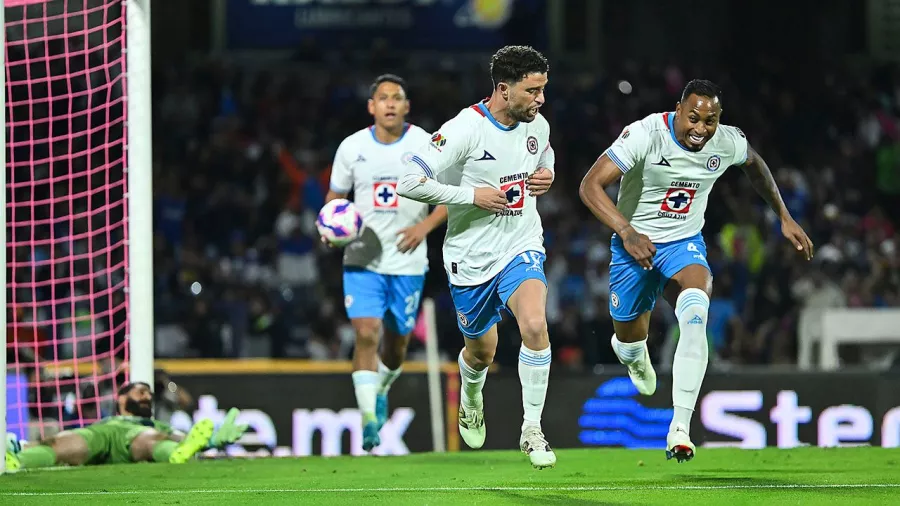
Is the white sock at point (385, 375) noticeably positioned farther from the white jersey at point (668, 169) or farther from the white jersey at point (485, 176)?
the white jersey at point (668, 169)

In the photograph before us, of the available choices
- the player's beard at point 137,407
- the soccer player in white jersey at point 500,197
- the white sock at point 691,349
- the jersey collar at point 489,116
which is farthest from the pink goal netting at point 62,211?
the white sock at point 691,349

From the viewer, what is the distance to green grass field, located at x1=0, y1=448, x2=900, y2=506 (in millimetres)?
7105

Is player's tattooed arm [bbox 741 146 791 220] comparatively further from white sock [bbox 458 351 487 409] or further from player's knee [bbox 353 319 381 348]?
player's knee [bbox 353 319 381 348]

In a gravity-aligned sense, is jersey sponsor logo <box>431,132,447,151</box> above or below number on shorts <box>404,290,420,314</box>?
above

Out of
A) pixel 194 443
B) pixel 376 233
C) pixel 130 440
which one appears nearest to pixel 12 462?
pixel 130 440

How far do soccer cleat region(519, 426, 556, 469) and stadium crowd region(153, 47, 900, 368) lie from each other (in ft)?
30.2

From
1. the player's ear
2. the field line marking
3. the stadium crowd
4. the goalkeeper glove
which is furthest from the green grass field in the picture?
the stadium crowd

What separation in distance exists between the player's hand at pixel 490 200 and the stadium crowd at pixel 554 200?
9.05m

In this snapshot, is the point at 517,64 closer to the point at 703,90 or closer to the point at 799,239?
the point at 703,90

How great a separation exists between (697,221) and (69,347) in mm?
9484

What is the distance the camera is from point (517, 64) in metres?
8.05

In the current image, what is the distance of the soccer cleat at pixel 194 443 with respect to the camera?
33.5ft

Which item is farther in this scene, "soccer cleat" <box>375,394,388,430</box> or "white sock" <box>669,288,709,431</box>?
"soccer cleat" <box>375,394,388,430</box>

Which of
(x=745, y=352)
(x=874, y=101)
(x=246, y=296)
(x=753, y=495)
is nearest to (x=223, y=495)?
(x=753, y=495)
